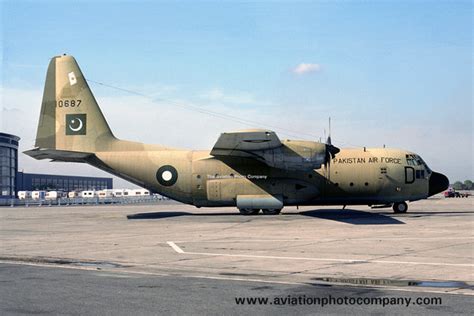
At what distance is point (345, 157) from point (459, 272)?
23527 mm

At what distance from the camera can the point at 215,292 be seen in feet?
36.0

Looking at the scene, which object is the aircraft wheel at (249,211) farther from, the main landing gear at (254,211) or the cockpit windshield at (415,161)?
the cockpit windshield at (415,161)

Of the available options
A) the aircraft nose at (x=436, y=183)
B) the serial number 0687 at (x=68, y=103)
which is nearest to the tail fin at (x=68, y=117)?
the serial number 0687 at (x=68, y=103)

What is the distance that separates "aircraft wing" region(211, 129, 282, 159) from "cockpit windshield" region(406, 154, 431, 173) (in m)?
9.85

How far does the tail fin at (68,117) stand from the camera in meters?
38.2

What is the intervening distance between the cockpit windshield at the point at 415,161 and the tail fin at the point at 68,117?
20847mm

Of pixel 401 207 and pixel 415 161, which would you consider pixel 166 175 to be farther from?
pixel 415 161

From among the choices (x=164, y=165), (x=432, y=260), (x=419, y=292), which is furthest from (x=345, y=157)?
(x=419, y=292)

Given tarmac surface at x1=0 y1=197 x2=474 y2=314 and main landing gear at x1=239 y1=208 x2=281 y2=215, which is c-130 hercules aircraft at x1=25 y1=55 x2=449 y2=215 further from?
tarmac surface at x1=0 y1=197 x2=474 y2=314

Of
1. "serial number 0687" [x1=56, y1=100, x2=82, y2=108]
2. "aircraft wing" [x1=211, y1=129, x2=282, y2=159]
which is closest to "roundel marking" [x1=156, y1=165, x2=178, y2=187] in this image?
"aircraft wing" [x1=211, y1=129, x2=282, y2=159]

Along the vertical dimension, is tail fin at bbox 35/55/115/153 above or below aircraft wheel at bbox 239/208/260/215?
above

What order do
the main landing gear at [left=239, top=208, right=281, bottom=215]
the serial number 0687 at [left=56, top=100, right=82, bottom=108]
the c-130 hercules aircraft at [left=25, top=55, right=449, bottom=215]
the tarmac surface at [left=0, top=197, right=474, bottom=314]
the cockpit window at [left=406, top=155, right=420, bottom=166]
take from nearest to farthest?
the tarmac surface at [left=0, top=197, right=474, bottom=314] < the c-130 hercules aircraft at [left=25, top=55, right=449, bottom=215] < the cockpit window at [left=406, top=155, right=420, bottom=166] < the main landing gear at [left=239, top=208, right=281, bottom=215] < the serial number 0687 at [left=56, top=100, right=82, bottom=108]

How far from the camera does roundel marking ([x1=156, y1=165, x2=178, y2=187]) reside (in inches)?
1452

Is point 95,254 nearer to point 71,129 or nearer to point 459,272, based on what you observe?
point 459,272
